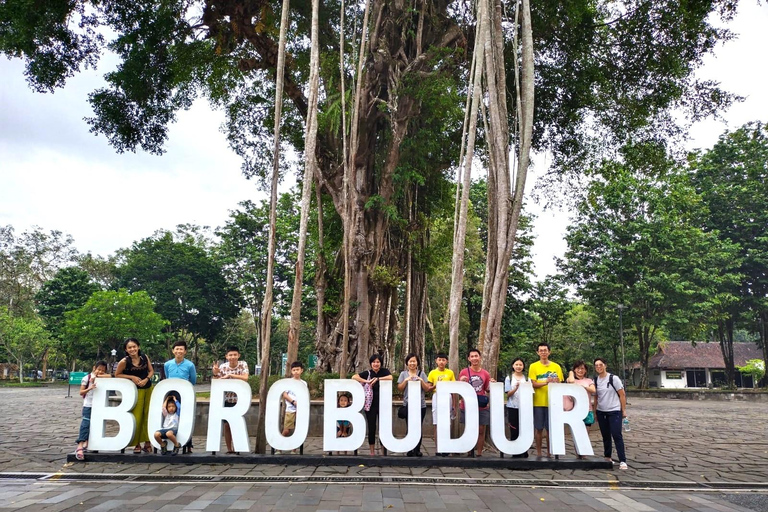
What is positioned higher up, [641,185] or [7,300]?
[641,185]

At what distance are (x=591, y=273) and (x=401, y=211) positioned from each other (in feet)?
56.2

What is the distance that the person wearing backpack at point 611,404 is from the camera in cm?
679

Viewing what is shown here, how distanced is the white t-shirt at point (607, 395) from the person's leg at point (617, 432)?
8cm

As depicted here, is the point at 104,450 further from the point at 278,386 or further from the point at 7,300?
the point at 7,300

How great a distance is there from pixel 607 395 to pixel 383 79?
845 cm

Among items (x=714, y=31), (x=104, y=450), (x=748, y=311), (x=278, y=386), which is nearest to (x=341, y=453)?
(x=278, y=386)

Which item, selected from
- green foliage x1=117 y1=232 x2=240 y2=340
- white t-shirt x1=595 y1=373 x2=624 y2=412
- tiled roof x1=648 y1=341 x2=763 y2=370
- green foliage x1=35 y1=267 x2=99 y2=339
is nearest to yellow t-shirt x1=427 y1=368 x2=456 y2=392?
white t-shirt x1=595 y1=373 x2=624 y2=412

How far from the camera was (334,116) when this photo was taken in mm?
12555

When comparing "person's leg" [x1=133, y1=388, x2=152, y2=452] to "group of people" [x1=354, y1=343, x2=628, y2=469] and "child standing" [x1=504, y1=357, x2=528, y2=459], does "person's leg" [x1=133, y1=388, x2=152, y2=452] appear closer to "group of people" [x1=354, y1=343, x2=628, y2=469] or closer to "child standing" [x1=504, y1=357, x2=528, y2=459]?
"group of people" [x1=354, y1=343, x2=628, y2=469]

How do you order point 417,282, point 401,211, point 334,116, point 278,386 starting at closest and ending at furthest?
1. point 278,386
2. point 334,116
3. point 401,211
4. point 417,282

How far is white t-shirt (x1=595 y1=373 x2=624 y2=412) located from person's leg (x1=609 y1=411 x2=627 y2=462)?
8 cm

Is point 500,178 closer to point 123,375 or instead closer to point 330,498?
point 330,498

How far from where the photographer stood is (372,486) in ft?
18.1

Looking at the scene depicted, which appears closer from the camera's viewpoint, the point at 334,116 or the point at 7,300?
the point at 334,116
